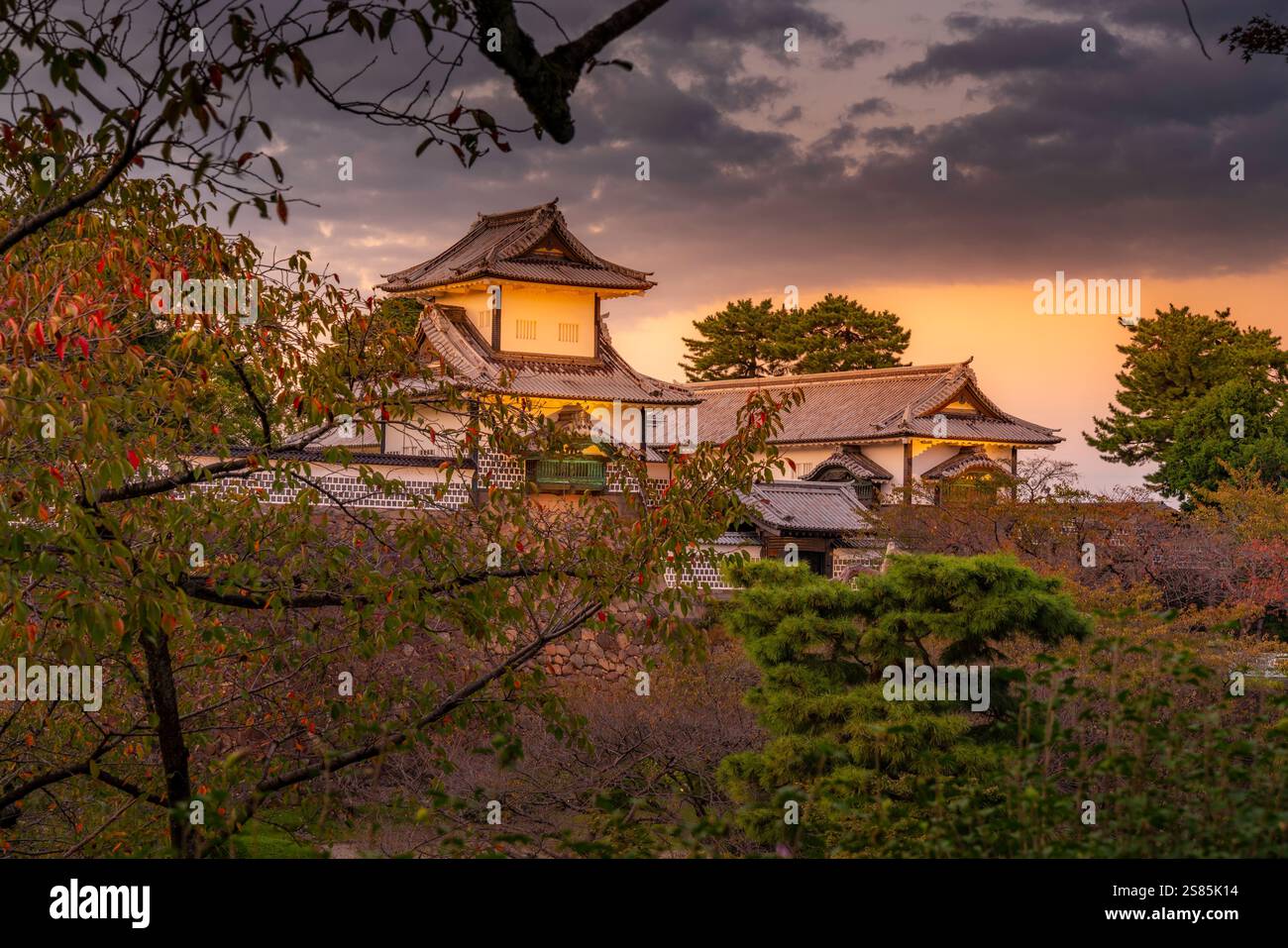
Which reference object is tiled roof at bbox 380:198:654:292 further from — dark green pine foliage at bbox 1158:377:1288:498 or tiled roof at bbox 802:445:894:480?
dark green pine foliage at bbox 1158:377:1288:498

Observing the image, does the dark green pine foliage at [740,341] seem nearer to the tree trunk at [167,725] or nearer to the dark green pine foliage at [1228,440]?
the dark green pine foliage at [1228,440]

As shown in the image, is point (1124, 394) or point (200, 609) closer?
point (200, 609)

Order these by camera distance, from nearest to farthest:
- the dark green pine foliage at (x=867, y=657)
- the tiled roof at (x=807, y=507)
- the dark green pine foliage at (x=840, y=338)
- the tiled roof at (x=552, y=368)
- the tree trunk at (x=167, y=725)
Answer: the tree trunk at (x=167, y=725) < the dark green pine foliage at (x=867, y=657) < the tiled roof at (x=807, y=507) < the tiled roof at (x=552, y=368) < the dark green pine foliage at (x=840, y=338)

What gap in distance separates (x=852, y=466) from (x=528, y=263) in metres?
12.2

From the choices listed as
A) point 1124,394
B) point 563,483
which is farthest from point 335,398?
point 1124,394

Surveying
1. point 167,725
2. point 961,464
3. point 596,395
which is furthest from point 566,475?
point 167,725

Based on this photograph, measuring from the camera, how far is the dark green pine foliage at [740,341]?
4972 centimetres

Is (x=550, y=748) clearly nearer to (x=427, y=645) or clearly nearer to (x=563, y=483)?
(x=427, y=645)

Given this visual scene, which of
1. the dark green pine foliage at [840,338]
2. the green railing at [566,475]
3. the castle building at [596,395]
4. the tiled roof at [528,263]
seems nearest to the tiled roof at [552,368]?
the castle building at [596,395]

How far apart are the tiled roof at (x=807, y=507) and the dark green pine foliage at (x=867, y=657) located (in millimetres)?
13900

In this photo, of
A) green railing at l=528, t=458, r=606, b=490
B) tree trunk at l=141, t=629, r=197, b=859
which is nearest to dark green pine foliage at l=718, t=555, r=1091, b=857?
tree trunk at l=141, t=629, r=197, b=859

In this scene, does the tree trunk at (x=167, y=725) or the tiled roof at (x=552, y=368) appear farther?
the tiled roof at (x=552, y=368)

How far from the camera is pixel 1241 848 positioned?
4.08m
